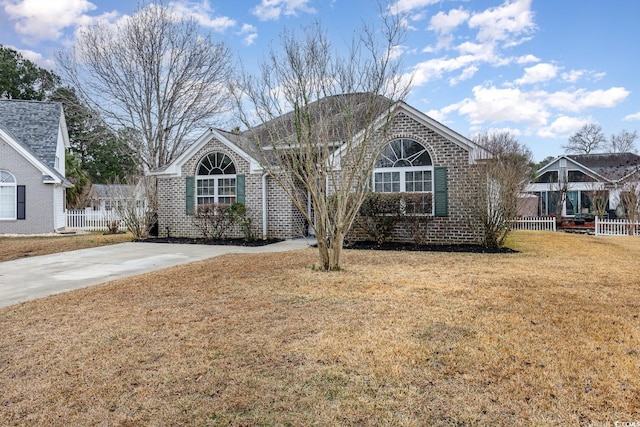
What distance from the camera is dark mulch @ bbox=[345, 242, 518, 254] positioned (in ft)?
35.5

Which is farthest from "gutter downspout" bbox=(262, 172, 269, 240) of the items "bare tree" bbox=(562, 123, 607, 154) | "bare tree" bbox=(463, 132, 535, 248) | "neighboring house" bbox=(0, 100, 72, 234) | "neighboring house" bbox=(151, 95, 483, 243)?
"bare tree" bbox=(562, 123, 607, 154)

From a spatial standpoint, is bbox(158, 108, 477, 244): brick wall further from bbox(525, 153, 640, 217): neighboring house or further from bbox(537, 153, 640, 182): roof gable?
bbox(537, 153, 640, 182): roof gable

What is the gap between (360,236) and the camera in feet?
41.5

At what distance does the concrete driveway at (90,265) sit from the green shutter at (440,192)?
13.0 feet

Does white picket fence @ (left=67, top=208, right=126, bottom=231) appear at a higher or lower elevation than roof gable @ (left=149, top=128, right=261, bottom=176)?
lower

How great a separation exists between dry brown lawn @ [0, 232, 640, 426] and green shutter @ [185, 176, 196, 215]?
826cm

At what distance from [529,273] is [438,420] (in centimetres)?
561

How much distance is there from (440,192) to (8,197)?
18932 millimetres

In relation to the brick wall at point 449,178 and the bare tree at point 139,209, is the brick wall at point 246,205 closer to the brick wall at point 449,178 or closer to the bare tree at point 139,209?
the bare tree at point 139,209

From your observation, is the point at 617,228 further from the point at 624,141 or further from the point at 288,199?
the point at 624,141

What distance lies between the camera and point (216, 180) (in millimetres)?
14609

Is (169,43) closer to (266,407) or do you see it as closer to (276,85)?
(276,85)

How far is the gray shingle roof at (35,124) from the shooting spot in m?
20.6

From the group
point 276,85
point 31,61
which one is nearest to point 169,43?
point 276,85
